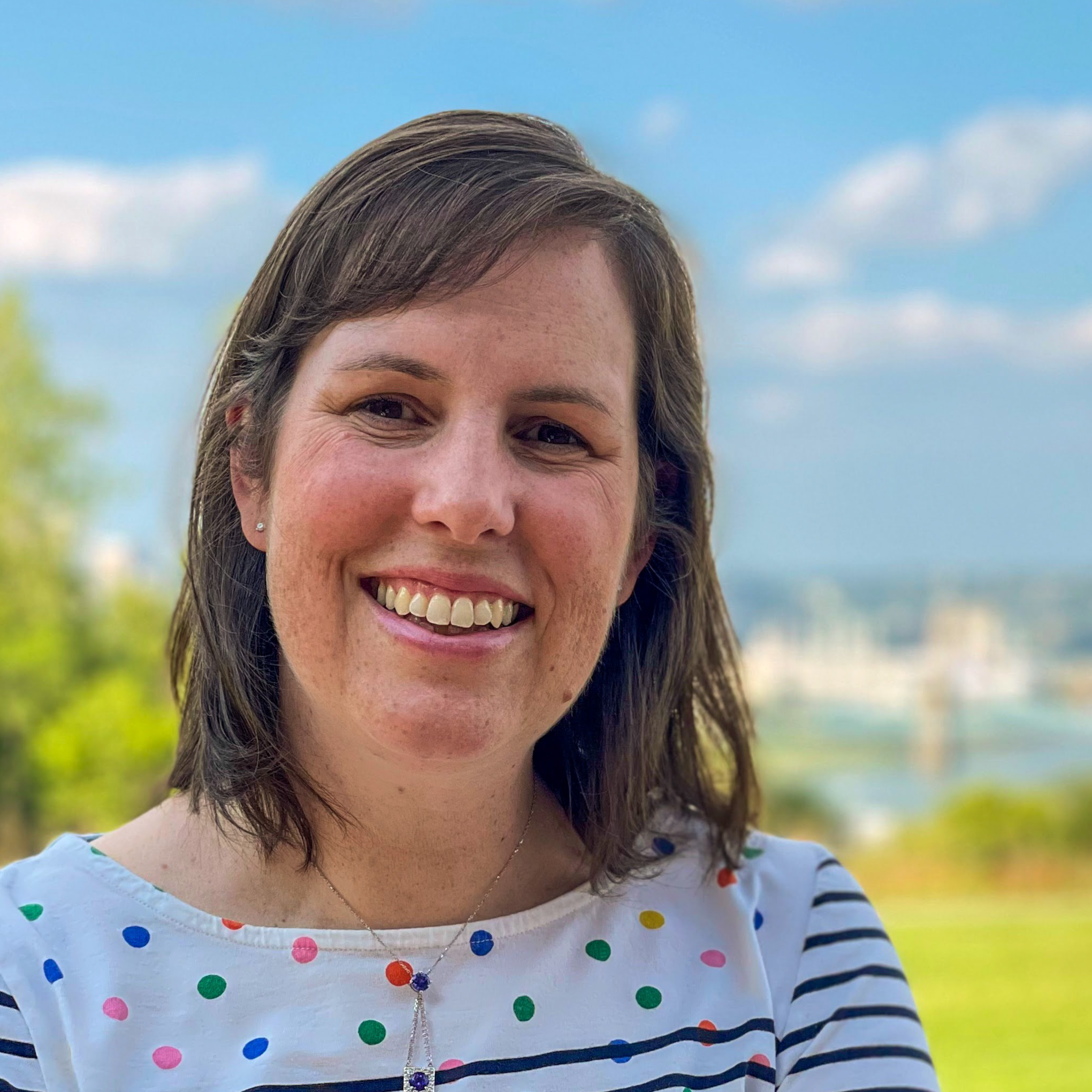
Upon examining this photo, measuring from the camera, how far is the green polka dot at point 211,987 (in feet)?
3.93

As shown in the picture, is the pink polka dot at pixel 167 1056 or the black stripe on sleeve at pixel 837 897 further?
the black stripe on sleeve at pixel 837 897

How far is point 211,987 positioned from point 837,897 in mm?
721

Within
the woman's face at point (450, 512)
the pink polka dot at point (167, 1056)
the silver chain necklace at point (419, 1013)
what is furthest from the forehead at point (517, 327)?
the pink polka dot at point (167, 1056)

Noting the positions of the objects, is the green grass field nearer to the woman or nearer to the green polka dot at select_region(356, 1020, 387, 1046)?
the woman

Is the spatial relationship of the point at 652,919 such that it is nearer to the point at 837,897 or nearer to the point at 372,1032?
the point at 837,897

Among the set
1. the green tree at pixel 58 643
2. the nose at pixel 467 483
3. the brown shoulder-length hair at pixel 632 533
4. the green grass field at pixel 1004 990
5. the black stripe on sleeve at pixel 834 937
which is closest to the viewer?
the nose at pixel 467 483

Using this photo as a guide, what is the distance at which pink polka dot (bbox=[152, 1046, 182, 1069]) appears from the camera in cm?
116

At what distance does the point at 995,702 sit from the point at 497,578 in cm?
1229

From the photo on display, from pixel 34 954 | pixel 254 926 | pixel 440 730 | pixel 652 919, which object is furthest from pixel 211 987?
pixel 652 919

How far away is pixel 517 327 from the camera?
1157 millimetres

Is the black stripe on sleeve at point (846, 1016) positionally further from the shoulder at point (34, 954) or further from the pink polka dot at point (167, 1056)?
the shoulder at point (34, 954)

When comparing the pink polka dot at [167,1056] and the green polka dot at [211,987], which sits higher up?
the green polka dot at [211,987]

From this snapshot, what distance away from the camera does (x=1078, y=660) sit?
39.7ft

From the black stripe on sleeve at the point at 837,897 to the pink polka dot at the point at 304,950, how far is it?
0.59m
